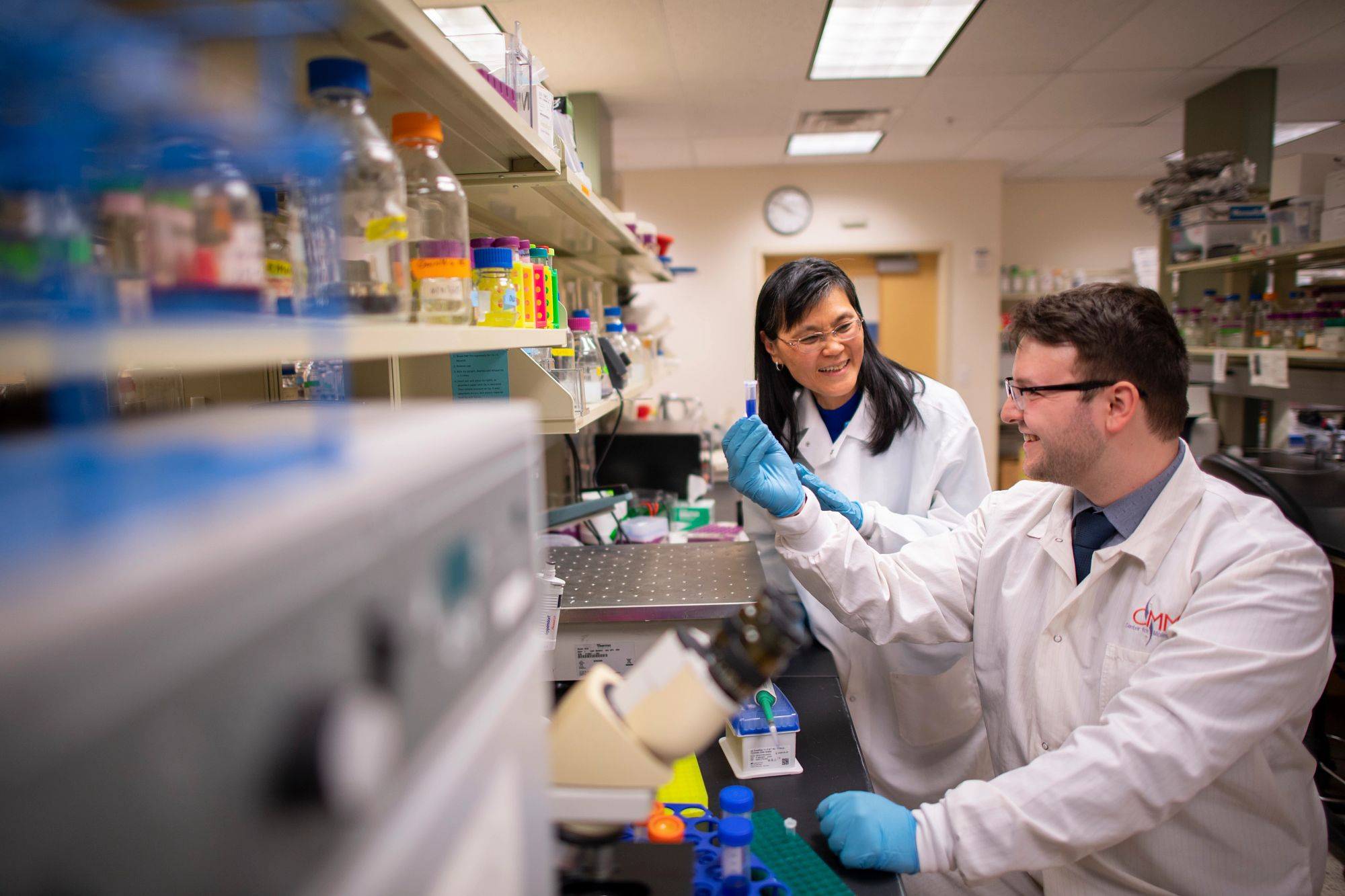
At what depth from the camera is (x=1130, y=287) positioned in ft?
4.38

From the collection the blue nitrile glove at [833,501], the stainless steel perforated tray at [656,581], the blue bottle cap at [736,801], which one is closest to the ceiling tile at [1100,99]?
the blue nitrile glove at [833,501]

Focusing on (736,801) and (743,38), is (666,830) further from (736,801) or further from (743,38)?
→ (743,38)

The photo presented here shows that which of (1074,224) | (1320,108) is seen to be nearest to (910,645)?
(1320,108)

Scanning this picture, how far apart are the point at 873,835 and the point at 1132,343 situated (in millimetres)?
884

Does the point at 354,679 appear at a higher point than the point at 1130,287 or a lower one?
lower

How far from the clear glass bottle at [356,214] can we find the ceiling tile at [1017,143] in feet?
17.1

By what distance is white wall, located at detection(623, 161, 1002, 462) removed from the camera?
6.02 m

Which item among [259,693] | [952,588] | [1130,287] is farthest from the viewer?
[952,588]

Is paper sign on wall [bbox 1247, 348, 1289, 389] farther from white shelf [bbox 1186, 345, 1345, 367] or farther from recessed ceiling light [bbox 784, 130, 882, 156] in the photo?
recessed ceiling light [bbox 784, 130, 882, 156]

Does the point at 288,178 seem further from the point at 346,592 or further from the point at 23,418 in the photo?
the point at 346,592

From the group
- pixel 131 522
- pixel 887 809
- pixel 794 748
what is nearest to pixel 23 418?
pixel 131 522

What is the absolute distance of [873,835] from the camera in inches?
42.3

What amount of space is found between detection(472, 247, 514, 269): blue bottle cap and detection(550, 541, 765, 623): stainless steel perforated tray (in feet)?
2.36

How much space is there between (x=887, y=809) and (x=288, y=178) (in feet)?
3.59
